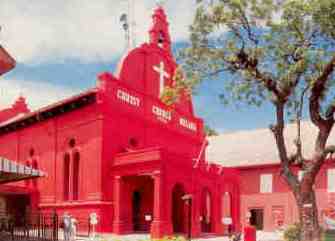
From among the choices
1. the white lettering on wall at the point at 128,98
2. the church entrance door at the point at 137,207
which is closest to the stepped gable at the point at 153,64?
the white lettering on wall at the point at 128,98

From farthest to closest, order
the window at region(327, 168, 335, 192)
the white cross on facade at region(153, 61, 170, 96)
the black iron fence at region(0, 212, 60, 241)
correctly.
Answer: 1. the window at region(327, 168, 335, 192)
2. the white cross on facade at region(153, 61, 170, 96)
3. the black iron fence at region(0, 212, 60, 241)

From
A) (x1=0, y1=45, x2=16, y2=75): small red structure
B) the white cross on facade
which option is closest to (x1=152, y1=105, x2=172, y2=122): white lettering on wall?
the white cross on facade

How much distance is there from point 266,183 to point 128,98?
16.9m

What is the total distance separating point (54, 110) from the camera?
30.4 m

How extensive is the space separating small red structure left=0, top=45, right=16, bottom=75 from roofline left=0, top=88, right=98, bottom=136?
44.8ft

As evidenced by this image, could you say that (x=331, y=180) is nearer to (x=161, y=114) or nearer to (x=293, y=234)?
(x=161, y=114)

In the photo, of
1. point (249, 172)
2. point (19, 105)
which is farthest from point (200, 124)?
point (19, 105)

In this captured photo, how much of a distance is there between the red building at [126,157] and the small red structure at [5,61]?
12.7 m

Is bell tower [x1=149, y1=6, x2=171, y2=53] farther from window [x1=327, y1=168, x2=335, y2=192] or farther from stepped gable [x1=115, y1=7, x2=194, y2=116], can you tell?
window [x1=327, y1=168, x2=335, y2=192]

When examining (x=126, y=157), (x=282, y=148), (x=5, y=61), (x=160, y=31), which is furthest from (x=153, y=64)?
(x=5, y=61)

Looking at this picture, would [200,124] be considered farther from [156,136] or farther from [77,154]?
[77,154]

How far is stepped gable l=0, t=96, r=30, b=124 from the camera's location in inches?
1601

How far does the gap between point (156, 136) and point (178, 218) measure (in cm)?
482

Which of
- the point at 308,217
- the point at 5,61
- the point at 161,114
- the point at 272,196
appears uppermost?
the point at 161,114
